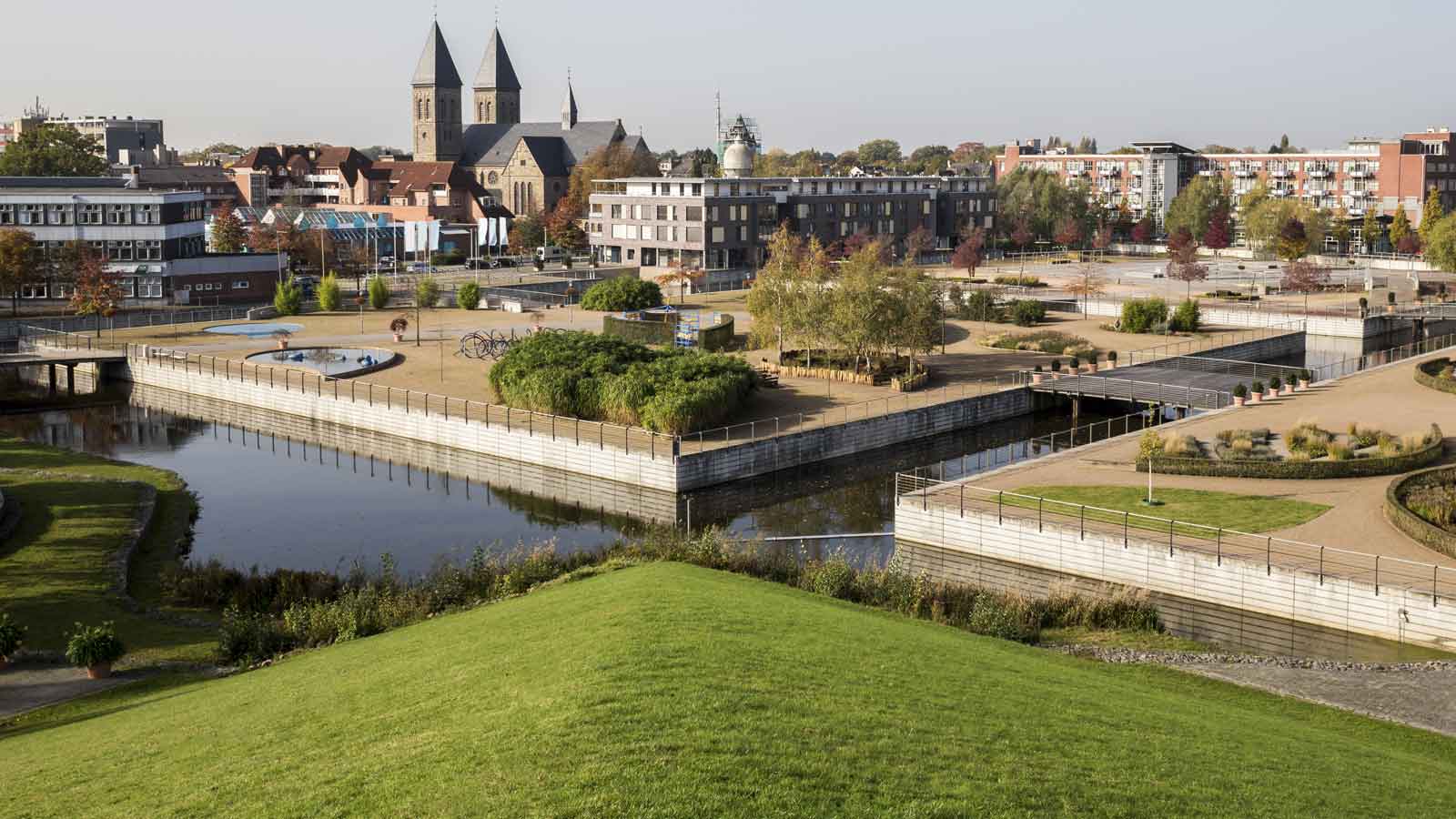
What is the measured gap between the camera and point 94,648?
19.4 metres

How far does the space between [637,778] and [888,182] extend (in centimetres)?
8906

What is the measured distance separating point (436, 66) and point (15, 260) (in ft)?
246

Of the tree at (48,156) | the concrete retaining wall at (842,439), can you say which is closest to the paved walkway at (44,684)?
the concrete retaining wall at (842,439)

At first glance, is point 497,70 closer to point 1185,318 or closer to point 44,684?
point 1185,318

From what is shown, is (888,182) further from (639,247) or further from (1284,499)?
(1284,499)

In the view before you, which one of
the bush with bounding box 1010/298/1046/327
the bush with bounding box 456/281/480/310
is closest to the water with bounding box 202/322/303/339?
the bush with bounding box 456/281/480/310

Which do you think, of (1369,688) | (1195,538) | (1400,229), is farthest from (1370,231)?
(1369,688)

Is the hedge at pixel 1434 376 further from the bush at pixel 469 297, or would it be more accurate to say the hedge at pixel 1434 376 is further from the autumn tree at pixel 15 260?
the autumn tree at pixel 15 260

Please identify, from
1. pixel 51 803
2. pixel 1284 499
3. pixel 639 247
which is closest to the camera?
pixel 51 803

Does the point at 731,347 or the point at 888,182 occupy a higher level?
the point at 888,182

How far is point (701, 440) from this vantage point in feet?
120

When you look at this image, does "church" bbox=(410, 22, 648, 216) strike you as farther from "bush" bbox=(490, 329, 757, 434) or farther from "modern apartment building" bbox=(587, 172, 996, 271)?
"bush" bbox=(490, 329, 757, 434)

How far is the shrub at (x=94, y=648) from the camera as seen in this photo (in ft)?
63.6

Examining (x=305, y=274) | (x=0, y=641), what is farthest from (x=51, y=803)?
(x=305, y=274)
